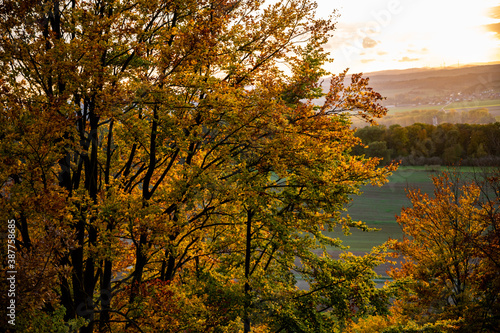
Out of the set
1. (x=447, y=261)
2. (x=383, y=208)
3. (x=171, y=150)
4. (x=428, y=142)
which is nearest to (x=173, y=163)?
(x=171, y=150)

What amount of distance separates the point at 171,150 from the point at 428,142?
285ft

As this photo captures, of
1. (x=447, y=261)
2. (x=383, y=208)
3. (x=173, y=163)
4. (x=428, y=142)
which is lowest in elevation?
(x=383, y=208)

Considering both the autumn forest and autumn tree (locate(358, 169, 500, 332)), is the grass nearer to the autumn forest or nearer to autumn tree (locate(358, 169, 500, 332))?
autumn tree (locate(358, 169, 500, 332))

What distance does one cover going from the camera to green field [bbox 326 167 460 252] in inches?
1989

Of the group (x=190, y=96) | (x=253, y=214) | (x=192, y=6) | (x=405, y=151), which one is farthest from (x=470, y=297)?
(x=405, y=151)

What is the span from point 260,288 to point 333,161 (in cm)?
421

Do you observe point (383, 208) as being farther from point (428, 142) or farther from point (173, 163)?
point (173, 163)

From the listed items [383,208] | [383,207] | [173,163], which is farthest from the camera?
[383,207]

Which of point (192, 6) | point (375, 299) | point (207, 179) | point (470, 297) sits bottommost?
point (470, 297)

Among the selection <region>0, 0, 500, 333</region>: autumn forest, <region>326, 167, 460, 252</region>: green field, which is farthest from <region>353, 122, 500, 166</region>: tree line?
<region>0, 0, 500, 333</region>: autumn forest

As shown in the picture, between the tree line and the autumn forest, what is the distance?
2787 inches

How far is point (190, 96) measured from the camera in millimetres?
10227

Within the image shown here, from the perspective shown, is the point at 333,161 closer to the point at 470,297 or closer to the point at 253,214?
the point at 253,214

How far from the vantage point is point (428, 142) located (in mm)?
85812
